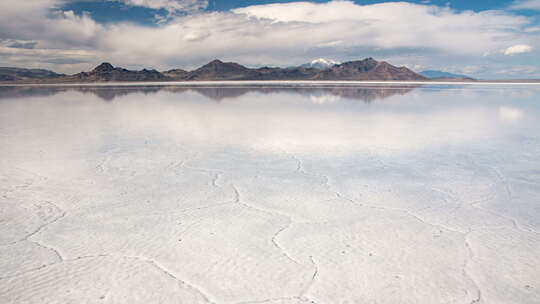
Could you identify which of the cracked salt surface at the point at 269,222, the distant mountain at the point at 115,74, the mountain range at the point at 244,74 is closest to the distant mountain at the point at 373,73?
the mountain range at the point at 244,74

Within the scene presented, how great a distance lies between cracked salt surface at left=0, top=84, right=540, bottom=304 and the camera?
278cm

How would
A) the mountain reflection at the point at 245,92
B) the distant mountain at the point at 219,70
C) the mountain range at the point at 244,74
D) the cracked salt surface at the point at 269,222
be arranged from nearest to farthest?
the cracked salt surface at the point at 269,222 → the mountain reflection at the point at 245,92 → the mountain range at the point at 244,74 → the distant mountain at the point at 219,70

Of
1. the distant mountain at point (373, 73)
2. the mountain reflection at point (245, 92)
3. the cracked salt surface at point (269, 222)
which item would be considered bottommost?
the cracked salt surface at point (269, 222)

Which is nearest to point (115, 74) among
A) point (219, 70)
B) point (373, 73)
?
point (219, 70)

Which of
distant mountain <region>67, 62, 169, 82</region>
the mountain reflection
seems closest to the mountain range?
distant mountain <region>67, 62, 169, 82</region>

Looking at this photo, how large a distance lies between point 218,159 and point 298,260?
3.87 metres

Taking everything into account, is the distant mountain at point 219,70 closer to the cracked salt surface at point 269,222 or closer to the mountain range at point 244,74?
the mountain range at point 244,74

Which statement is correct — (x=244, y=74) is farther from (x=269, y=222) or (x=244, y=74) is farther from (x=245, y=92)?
(x=269, y=222)

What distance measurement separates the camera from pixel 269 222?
13.0ft

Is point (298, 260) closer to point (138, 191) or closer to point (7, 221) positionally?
point (138, 191)

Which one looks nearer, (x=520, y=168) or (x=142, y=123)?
(x=520, y=168)

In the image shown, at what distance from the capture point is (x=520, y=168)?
613cm

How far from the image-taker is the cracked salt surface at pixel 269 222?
278cm

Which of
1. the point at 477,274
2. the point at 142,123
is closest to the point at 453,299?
the point at 477,274
